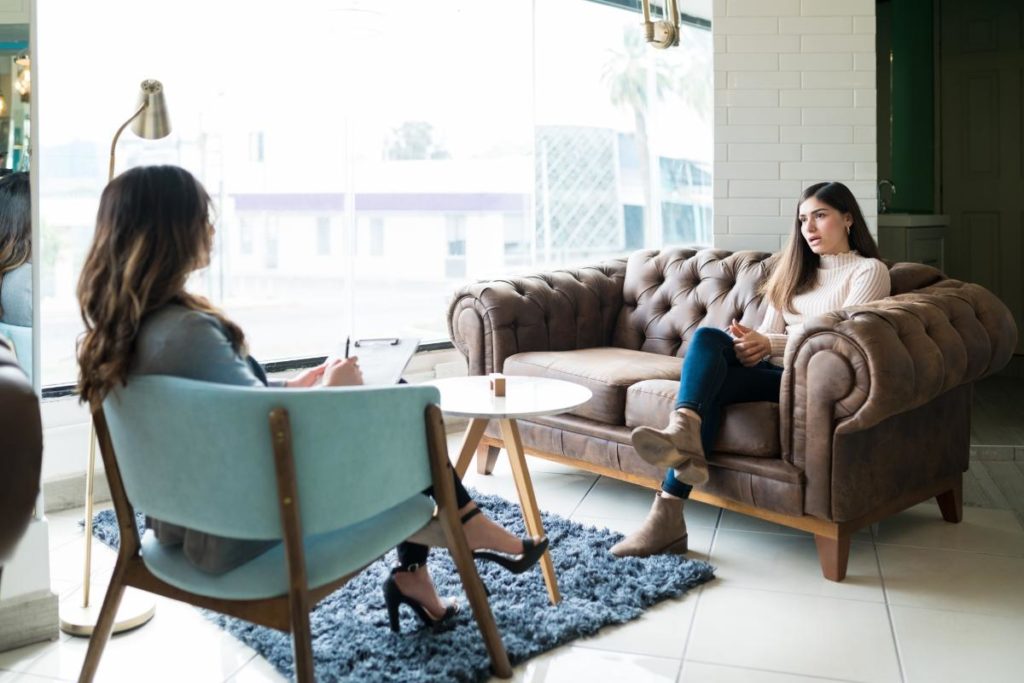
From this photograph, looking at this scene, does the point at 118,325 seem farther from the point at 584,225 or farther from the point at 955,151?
the point at 955,151

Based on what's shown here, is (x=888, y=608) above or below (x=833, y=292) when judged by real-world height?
below

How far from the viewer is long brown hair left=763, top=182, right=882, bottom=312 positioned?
335cm

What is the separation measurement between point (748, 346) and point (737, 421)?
0.26m

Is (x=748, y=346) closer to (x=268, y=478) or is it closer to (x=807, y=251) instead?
(x=807, y=251)

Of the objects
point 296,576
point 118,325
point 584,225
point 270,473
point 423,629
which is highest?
point 584,225

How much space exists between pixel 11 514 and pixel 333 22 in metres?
3.28

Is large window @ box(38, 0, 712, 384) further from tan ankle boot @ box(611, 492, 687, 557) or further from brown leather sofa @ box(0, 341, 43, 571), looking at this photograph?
tan ankle boot @ box(611, 492, 687, 557)

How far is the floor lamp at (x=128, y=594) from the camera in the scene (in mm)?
2492

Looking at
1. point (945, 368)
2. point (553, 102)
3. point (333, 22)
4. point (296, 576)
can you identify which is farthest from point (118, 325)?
point (553, 102)

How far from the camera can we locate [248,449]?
1746 mm

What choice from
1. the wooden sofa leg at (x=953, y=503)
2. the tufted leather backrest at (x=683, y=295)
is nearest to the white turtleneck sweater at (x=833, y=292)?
the tufted leather backrest at (x=683, y=295)

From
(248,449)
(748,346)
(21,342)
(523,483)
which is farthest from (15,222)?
(748,346)

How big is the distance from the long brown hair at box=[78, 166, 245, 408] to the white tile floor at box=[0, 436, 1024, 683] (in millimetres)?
866

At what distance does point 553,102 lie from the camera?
17.9ft
